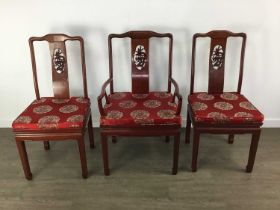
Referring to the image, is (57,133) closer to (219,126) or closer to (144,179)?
(144,179)

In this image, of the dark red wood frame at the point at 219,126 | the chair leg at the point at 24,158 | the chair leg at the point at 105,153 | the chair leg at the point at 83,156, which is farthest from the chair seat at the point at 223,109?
the chair leg at the point at 24,158

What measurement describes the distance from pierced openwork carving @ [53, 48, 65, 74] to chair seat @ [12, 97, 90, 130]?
0.23 metres

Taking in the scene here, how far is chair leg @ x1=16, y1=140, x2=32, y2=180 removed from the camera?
1835mm

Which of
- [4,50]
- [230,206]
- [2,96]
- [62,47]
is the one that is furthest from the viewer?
[2,96]

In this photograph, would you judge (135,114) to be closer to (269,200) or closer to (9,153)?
(269,200)

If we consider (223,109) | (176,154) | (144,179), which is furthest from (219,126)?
(144,179)

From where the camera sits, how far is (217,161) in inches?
84.0

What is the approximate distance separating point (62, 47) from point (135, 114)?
755mm

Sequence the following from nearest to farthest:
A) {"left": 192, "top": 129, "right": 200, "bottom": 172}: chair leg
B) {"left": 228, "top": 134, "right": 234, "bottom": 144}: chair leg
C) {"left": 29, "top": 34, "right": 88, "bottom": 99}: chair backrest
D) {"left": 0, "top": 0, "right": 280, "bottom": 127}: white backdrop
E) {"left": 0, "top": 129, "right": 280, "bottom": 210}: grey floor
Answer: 1. {"left": 0, "top": 129, "right": 280, "bottom": 210}: grey floor
2. {"left": 192, "top": 129, "right": 200, "bottom": 172}: chair leg
3. {"left": 29, "top": 34, "right": 88, "bottom": 99}: chair backrest
4. {"left": 0, "top": 0, "right": 280, "bottom": 127}: white backdrop
5. {"left": 228, "top": 134, "right": 234, "bottom": 144}: chair leg

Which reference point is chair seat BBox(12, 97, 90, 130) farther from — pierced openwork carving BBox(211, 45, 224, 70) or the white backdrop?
pierced openwork carving BBox(211, 45, 224, 70)

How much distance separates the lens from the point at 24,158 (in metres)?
1.87

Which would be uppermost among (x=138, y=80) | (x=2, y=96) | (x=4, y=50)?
(x=4, y=50)

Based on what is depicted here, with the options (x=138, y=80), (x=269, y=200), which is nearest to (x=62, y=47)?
(x=138, y=80)

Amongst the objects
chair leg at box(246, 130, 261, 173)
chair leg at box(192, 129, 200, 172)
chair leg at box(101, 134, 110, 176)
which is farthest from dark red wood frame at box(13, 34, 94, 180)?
chair leg at box(246, 130, 261, 173)
